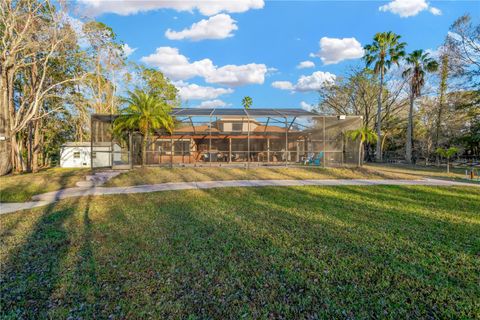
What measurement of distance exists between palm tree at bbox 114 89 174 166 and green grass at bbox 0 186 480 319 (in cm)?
860

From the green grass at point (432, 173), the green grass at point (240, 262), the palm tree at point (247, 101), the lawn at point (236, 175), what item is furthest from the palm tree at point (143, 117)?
the palm tree at point (247, 101)

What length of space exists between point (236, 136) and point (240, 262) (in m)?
15.9

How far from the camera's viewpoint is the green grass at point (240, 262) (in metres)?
2.33

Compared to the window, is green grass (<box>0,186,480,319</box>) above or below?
below

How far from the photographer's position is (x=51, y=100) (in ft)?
68.9

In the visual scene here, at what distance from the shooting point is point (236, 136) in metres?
18.8

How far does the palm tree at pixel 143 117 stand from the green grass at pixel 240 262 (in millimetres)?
8604

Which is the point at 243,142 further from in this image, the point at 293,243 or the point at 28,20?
the point at 293,243

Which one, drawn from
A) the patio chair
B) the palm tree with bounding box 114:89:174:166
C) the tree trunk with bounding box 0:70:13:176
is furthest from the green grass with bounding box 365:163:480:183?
the tree trunk with bounding box 0:70:13:176

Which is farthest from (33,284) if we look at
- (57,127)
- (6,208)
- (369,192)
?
(57,127)

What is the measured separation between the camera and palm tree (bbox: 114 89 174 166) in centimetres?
1404

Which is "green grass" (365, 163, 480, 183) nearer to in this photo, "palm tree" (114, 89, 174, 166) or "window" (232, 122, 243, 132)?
"window" (232, 122, 243, 132)

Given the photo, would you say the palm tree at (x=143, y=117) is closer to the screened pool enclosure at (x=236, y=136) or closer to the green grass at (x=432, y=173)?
the screened pool enclosure at (x=236, y=136)

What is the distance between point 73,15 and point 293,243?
58.5 ft
